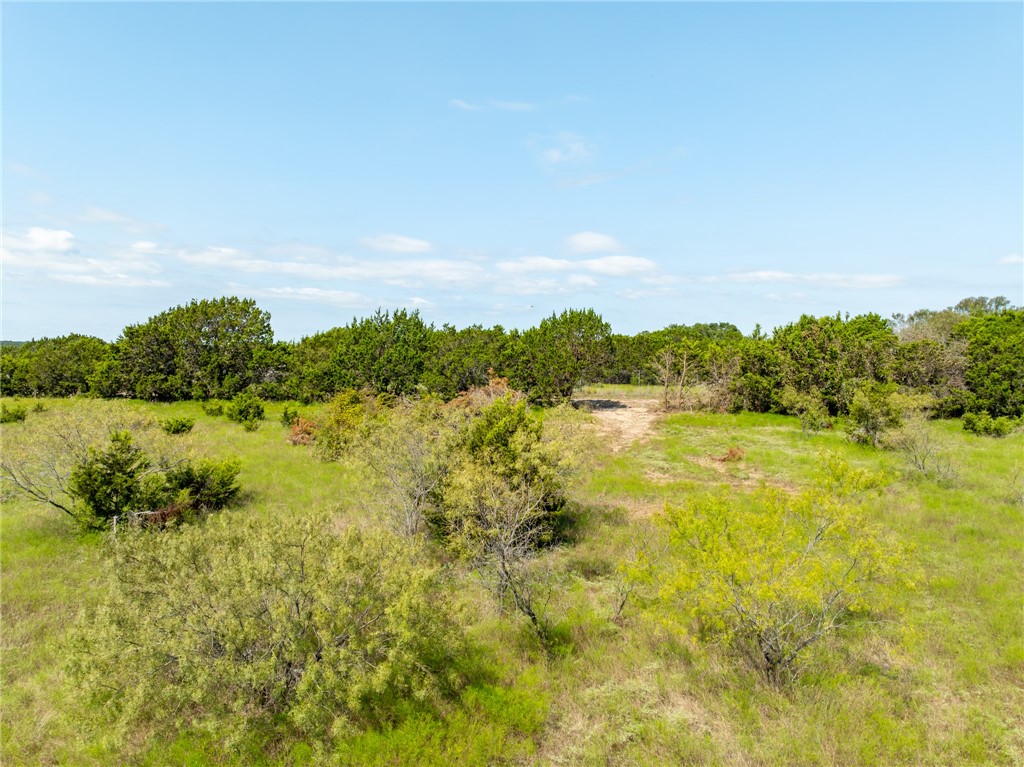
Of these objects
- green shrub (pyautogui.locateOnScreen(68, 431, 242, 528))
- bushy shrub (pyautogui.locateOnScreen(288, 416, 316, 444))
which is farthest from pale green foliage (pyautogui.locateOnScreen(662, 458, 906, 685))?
bushy shrub (pyautogui.locateOnScreen(288, 416, 316, 444))

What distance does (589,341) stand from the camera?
39.0 meters

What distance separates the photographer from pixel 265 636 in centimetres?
709

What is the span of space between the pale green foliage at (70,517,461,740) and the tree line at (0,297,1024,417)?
27.1 metres

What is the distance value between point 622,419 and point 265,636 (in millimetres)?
31459

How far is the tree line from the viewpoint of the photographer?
3325 cm

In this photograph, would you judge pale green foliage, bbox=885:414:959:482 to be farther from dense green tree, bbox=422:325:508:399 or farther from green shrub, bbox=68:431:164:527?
green shrub, bbox=68:431:164:527

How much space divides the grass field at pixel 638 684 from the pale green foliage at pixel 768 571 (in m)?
0.54

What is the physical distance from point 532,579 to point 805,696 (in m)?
5.59

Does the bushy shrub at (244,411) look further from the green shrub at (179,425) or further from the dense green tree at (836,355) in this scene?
the dense green tree at (836,355)

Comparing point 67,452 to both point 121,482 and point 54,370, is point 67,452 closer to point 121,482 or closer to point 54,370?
point 121,482

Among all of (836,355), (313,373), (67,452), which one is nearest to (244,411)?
(313,373)

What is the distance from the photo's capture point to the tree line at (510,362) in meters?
33.2

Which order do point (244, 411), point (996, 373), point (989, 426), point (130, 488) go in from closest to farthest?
point (130, 488)
point (989, 426)
point (244, 411)
point (996, 373)

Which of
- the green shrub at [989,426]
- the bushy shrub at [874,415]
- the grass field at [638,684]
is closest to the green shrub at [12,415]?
the grass field at [638,684]
